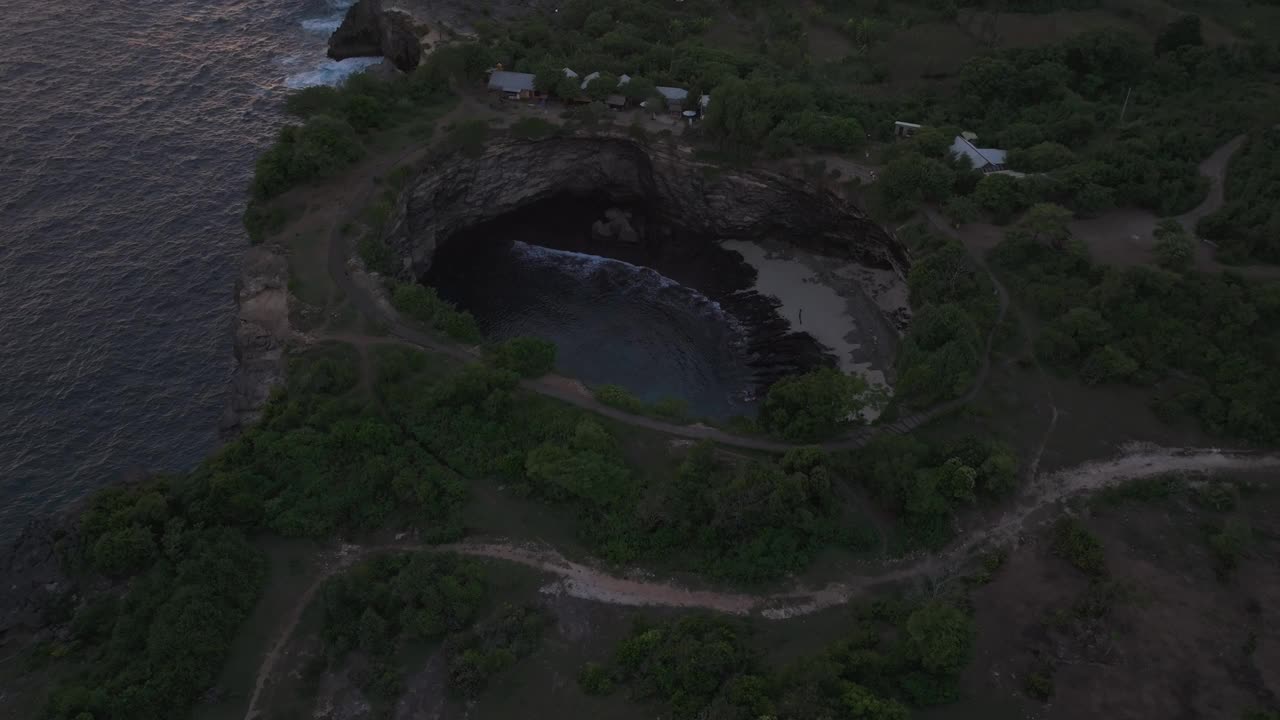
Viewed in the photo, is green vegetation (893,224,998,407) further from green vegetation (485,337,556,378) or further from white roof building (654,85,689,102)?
white roof building (654,85,689,102)

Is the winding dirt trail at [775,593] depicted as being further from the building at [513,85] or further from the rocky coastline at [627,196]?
the building at [513,85]

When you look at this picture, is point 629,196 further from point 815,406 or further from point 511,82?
point 815,406

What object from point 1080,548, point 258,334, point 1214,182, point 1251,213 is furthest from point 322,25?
point 1080,548

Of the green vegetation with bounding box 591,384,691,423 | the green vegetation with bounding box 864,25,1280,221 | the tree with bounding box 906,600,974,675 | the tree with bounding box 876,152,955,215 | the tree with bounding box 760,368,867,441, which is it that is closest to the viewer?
the tree with bounding box 906,600,974,675

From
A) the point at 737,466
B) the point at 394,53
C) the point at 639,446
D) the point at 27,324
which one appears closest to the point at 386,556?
the point at 639,446

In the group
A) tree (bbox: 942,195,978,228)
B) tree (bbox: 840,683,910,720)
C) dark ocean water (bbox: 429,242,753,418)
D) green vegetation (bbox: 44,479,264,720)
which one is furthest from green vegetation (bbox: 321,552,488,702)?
tree (bbox: 942,195,978,228)

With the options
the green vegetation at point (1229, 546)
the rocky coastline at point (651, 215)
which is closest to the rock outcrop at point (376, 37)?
the rocky coastline at point (651, 215)

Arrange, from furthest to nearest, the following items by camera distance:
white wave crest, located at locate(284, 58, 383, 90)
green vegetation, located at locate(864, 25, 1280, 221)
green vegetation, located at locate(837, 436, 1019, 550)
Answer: white wave crest, located at locate(284, 58, 383, 90)
green vegetation, located at locate(864, 25, 1280, 221)
green vegetation, located at locate(837, 436, 1019, 550)
